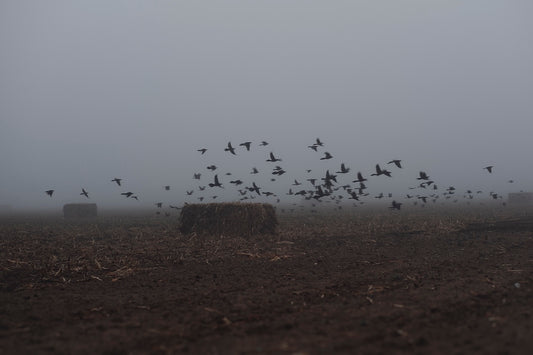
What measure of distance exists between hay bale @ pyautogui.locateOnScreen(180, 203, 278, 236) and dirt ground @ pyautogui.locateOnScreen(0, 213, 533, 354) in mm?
4767

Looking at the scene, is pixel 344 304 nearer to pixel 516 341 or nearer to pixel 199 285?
pixel 516 341

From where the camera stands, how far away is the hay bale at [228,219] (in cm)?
2014

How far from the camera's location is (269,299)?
815cm

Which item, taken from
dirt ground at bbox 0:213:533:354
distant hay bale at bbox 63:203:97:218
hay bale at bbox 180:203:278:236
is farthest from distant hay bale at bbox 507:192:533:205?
distant hay bale at bbox 63:203:97:218

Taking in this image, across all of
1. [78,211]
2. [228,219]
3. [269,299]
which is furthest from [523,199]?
[269,299]

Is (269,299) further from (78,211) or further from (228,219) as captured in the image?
(78,211)

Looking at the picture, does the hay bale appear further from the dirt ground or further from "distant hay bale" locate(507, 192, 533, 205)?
"distant hay bale" locate(507, 192, 533, 205)

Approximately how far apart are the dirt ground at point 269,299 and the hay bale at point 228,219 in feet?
15.6

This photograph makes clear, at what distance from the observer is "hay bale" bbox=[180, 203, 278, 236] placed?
66.1 feet

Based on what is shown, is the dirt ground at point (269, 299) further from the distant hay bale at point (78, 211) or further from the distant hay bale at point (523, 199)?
the distant hay bale at point (523, 199)

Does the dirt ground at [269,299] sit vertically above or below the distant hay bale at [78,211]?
below

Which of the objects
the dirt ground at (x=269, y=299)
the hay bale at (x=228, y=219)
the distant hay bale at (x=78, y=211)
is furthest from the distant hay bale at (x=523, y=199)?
the distant hay bale at (x=78, y=211)

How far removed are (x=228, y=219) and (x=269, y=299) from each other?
12.2 meters

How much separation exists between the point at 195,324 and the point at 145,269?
5.47 m
